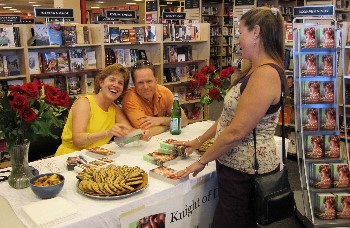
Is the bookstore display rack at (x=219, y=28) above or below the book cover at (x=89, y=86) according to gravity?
above

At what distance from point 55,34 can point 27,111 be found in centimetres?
335

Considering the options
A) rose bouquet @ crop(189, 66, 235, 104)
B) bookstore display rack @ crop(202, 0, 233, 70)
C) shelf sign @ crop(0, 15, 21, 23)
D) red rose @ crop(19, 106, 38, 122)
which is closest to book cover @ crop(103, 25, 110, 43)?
shelf sign @ crop(0, 15, 21, 23)

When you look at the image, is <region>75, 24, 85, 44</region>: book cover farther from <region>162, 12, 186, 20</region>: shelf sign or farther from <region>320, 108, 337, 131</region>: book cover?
<region>320, 108, 337, 131</region>: book cover

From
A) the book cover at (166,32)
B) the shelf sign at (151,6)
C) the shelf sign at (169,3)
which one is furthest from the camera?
the shelf sign at (169,3)

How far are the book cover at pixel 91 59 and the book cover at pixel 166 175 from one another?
3.44 metres

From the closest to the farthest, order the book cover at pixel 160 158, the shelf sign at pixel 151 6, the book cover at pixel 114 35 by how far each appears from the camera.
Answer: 1. the book cover at pixel 160 158
2. the book cover at pixel 114 35
3. the shelf sign at pixel 151 6

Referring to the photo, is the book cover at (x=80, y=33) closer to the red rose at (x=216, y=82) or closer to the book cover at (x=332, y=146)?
the red rose at (x=216, y=82)

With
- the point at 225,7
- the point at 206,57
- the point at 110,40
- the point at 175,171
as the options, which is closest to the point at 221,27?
the point at 225,7

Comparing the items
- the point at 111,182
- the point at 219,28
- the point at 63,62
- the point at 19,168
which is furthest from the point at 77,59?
the point at 219,28

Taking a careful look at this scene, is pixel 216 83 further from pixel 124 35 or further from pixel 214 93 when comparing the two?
pixel 124 35

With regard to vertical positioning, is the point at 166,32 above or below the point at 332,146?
above

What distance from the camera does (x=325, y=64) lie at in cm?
322

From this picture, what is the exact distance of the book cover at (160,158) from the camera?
1.99 meters

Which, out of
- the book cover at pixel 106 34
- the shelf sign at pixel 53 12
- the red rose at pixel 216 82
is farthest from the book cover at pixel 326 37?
the shelf sign at pixel 53 12
